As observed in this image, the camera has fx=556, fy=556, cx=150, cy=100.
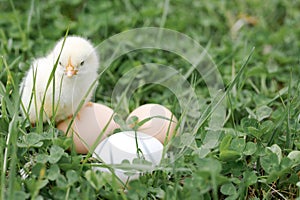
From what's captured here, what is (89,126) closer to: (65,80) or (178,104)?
(65,80)

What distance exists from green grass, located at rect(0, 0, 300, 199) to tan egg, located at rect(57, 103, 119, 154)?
75mm

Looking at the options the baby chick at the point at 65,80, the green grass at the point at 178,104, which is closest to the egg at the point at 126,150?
the green grass at the point at 178,104

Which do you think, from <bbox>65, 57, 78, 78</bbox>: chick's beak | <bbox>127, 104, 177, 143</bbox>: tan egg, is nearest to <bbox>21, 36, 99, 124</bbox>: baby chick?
<bbox>65, 57, 78, 78</bbox>: chick's beak

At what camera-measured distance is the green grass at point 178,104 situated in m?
1.69

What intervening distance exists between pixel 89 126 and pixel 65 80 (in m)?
0.21

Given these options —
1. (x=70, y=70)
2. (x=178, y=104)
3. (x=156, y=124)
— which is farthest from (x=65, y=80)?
(x=178, y=104)

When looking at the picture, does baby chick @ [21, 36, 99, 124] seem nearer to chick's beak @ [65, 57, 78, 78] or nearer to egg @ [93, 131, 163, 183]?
chick's beak @ [65, 57, 78, 78]

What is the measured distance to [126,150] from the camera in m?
1.88

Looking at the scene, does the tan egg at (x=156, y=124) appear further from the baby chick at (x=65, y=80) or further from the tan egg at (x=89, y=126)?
the baby chick at (x=65, y=80)

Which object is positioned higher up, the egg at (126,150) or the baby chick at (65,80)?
the baby chick at (65,80)

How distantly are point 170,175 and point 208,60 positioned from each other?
3.11 feet

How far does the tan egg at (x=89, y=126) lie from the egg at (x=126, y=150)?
8 cm

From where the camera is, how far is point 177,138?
1944 millimetres

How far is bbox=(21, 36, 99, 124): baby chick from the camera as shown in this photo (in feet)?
6.70
